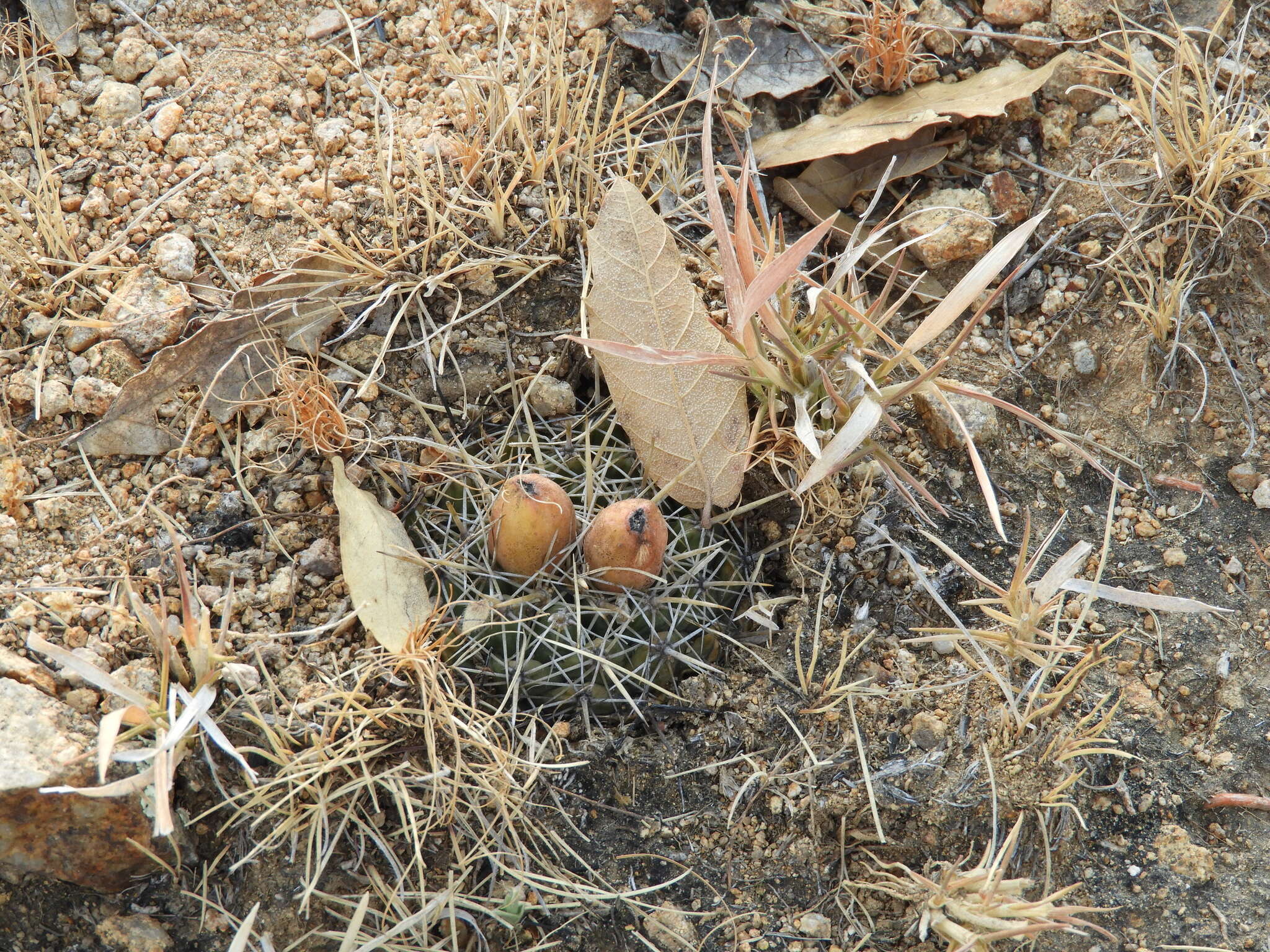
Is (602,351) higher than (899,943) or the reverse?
higher

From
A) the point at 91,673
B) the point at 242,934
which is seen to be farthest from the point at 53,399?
the point at 242,934

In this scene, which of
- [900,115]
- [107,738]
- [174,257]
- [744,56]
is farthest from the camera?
[744,56]

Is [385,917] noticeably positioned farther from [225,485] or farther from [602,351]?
[602,351]

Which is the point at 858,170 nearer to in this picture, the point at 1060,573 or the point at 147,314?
the point at 1060,573

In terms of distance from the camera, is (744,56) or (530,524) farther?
(744,56)

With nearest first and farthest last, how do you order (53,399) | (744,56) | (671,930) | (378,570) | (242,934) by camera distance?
(242,934), (671,930), (378,570), (53,399), (744,56)

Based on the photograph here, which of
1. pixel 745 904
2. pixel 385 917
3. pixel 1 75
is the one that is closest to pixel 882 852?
pixel 745 904
